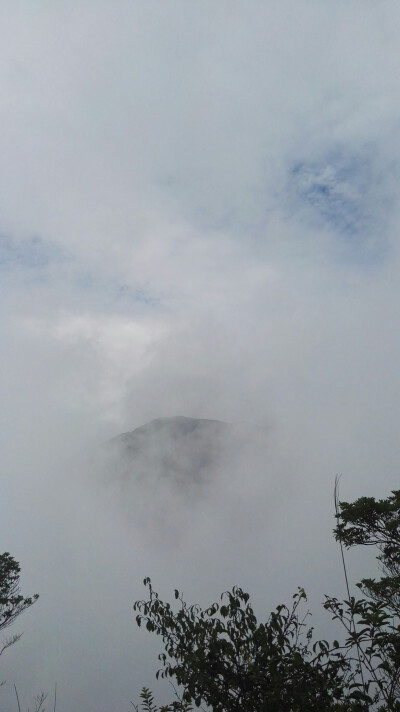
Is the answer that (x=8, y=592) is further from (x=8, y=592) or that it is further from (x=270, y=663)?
(x=270, y=663)

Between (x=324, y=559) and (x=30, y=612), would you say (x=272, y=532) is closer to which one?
(x=324, y=559)

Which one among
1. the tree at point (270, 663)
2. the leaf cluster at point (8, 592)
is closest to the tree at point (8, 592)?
the leaf cluster at point (8, 592)

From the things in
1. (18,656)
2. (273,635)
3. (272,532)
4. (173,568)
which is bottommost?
→ (18,656)

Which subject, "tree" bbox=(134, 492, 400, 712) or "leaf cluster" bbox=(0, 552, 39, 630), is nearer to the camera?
"tree" bbox=(134, 492, 400, 712)

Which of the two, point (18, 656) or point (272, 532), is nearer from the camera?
point (18, 656)

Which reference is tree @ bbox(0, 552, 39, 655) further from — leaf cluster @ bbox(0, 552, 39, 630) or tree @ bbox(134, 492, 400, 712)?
tree @ bbox(134, 492, 400, 712)

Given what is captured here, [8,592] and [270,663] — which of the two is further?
[8,592]

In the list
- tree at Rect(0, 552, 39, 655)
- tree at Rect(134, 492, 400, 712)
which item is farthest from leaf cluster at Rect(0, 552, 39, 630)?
tree at Rect(134, 492, 400, 712)

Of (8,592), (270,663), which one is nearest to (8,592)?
(8,592)

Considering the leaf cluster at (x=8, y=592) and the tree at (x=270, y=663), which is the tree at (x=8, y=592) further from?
the tree at (x=270, y=663)

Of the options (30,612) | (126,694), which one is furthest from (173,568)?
(126,694)

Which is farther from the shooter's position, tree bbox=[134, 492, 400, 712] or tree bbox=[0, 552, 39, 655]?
tree bbox=[0, 552, 39, 655]

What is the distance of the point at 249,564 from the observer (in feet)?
394

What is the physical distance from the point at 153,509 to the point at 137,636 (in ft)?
361
